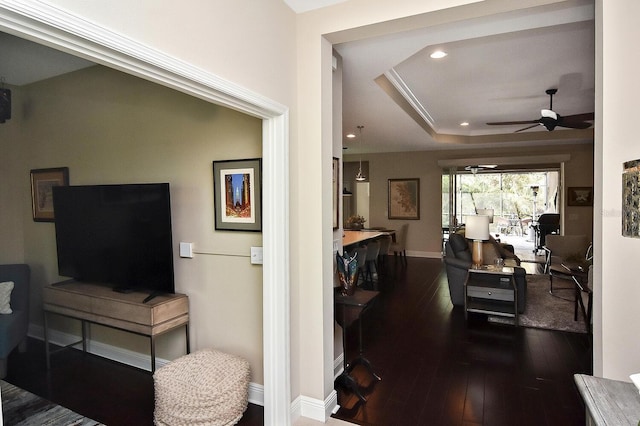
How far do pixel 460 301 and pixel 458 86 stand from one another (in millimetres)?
2841

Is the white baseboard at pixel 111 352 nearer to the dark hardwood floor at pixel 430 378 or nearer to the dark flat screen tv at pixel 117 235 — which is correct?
the dark hardwood floor at pixel 430 378

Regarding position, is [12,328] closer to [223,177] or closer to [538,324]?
[223,177]

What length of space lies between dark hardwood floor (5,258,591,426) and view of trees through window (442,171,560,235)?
35.0ft

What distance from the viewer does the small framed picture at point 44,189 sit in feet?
11.7

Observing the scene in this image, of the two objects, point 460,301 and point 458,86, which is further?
point 460,301

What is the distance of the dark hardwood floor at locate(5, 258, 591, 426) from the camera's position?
2.48 m

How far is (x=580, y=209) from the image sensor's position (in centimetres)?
824

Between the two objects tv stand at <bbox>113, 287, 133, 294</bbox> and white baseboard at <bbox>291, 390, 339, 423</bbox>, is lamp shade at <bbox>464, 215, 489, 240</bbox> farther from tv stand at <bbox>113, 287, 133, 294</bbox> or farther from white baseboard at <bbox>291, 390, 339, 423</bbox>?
tv stand at <bbox>113, 287, 133, 294</bbox>

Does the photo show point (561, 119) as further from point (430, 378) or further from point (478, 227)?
point (430, 378)

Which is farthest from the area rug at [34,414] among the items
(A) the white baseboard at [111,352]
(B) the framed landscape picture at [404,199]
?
(B) the framed landscape picture at [404,199]

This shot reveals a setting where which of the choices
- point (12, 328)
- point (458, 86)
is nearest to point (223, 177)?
point (12, 328)

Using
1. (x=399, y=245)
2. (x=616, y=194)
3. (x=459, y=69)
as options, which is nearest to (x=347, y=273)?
(x=616, y=194)

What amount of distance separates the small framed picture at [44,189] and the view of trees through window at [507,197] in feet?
42.7

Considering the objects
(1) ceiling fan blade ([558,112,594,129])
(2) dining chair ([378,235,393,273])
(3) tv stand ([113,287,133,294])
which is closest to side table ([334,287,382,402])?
(3) tv stand ([113,287,133,294])
